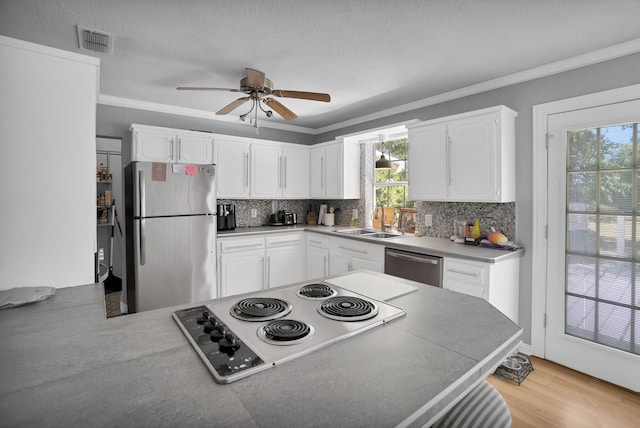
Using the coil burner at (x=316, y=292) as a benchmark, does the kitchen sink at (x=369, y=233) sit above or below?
above

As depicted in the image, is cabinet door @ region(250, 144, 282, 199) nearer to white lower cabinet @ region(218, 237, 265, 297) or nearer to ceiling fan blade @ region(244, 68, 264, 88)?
white lower cabinet @ region(218, 237, 265, 297)

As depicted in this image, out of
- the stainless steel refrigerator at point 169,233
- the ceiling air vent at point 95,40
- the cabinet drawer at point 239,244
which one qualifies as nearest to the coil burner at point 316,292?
the stainless steel refrigerator at point 169,233

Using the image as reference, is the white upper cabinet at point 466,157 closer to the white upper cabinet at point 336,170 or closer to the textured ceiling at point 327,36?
the textured ceiling at point 327,36

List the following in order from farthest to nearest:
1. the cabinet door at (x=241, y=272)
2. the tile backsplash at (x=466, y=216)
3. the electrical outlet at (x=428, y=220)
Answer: the cabinet door at (x=241, y=272) < the electrical outlet at (x=428, y=220) < the tile backsplash at (x=466, y=216)

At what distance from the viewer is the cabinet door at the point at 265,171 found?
412 cm

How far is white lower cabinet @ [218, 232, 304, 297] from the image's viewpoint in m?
3.56

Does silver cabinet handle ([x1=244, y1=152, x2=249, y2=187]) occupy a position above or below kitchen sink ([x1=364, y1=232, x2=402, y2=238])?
above

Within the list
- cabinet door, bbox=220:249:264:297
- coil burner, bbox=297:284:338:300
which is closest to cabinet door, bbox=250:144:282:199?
cabinet door, bbox=220:249:264:297

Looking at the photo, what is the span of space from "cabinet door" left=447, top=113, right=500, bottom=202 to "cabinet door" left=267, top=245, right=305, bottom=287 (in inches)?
82.5

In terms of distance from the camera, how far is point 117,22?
1.94m

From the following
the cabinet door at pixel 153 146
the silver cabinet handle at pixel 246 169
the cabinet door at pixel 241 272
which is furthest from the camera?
the silver cabinet handle at pixel 246 169

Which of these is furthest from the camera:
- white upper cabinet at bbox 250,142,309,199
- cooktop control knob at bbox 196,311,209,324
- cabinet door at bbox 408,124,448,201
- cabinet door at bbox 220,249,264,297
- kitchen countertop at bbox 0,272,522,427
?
white upper cabinet at bbox 250,142,309,199

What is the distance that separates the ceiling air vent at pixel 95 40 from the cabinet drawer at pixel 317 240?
107 inches

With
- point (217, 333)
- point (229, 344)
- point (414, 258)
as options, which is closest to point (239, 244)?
point (414, 258)
